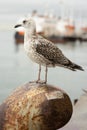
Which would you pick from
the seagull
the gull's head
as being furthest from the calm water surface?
the gull's head

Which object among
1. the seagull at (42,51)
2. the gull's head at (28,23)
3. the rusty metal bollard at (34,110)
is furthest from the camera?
the seagull at (42,51)

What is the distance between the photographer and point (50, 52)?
8.46 m

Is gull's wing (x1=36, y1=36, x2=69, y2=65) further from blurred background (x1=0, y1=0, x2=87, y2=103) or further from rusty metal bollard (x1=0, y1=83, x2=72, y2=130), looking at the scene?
blurred background (x1=0, y1=0, x2=87, y2=103)

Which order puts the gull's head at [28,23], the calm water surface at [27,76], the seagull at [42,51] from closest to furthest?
the gull's head at [28,23] → the seagull at [42,51] → the calm water surface at [27,76]

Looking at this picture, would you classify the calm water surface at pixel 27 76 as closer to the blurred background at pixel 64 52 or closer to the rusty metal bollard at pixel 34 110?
the blurred background at pixel 64 52

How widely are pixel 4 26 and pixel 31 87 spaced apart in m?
159

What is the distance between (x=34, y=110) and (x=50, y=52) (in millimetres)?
1292

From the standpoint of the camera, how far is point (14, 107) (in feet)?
24.6

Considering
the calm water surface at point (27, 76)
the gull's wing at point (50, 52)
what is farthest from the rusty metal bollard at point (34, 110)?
the calm water surface at point (27, 76)

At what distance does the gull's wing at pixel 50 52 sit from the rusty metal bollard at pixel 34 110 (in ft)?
3.02

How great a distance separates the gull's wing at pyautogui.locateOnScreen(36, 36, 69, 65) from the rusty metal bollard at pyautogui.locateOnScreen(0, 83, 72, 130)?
36.3 inches

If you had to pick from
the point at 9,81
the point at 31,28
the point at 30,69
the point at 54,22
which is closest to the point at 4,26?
the point at 54,22

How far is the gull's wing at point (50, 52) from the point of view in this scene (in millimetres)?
8445

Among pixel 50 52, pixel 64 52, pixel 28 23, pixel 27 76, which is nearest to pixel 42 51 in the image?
pixel 50 52
